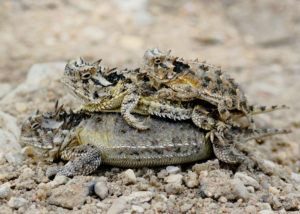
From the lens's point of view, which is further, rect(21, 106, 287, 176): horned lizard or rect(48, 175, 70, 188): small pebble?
rect(21, 106, 287, 176): horned lizard

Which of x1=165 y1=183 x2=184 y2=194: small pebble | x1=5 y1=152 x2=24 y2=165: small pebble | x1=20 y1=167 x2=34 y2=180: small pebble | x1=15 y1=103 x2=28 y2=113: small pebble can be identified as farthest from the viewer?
x1=15 y1=103 x2=28 y2=113: small pebble

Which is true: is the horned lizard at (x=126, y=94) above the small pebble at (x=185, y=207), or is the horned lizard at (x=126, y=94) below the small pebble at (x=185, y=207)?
above

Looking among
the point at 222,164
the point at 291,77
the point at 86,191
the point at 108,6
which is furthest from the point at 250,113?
the point at 108,6

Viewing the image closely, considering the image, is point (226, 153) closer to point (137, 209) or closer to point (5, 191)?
point (137, 209)

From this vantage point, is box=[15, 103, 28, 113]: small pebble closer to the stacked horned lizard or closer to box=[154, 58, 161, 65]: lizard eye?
the stacked horned lizard

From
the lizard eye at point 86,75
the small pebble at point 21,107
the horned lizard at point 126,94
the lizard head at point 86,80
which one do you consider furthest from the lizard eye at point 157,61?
the small pebble at point 21,107

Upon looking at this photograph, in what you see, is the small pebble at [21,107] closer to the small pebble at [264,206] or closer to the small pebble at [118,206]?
the small pebble at [118,206]

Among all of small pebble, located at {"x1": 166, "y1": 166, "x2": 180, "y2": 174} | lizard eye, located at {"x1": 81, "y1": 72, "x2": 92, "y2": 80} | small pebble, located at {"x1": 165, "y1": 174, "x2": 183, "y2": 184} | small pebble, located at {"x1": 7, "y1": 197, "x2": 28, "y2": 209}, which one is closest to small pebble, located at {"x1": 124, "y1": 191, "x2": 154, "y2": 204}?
small pebble, located at {"x1": 165, "y1": 174, "x2": 183, "y2": 184}

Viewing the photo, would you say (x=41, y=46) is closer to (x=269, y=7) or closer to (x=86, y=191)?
(x=269, y=7)
